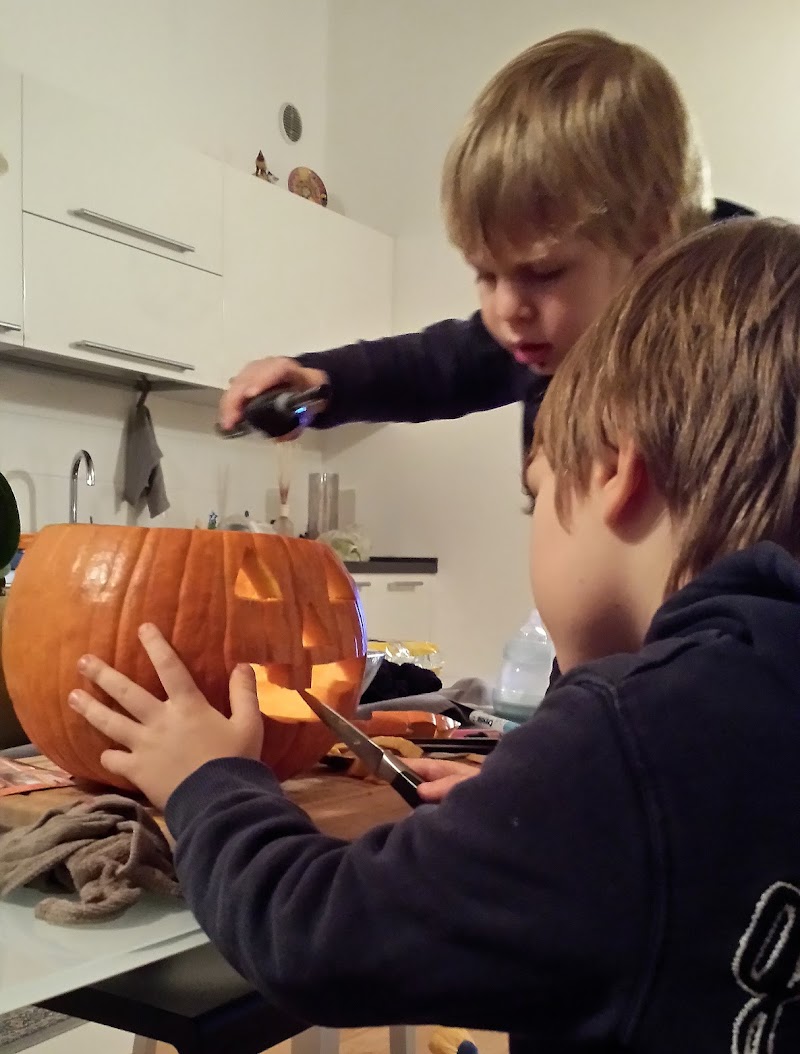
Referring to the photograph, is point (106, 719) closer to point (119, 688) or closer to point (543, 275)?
point (119, 688)

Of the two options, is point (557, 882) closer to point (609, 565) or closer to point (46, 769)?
point (609, 565)

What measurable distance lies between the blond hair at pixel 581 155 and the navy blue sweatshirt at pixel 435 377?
212 millimetres

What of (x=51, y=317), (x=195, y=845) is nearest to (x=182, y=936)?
(x=195, y=845)

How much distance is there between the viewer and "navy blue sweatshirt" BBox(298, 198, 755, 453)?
3.87 ft

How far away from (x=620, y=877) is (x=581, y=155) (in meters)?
0.75

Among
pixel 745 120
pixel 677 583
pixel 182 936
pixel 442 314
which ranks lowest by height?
pixel 182 936

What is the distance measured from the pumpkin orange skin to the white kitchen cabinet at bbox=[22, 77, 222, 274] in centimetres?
188

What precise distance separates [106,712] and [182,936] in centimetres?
19

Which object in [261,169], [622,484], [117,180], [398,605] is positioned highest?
[261,169]

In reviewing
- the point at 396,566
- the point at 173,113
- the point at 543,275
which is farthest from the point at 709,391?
the point at 173,113

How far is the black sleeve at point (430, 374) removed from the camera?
118cm

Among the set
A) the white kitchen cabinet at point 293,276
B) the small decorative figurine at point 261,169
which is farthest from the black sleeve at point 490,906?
the small decorative figurine at point 261,169

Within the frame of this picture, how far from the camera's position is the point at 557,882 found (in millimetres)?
431

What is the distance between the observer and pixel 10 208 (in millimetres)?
2299
